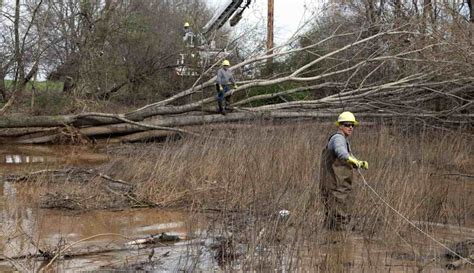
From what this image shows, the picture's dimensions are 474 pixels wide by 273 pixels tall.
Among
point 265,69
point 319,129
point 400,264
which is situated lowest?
point 400,264

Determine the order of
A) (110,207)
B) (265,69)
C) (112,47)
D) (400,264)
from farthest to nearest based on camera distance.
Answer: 1. (112,47)
2. (265,69)
3. (110,207)
4. (400,264)

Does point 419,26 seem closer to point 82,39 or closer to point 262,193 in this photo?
point 262,193

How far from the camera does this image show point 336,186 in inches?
274

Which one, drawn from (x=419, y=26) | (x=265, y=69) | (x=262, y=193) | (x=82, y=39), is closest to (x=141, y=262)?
(x=262, y=193)

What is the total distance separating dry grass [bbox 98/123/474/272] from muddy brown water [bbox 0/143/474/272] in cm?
12

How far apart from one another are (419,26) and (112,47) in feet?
33.9

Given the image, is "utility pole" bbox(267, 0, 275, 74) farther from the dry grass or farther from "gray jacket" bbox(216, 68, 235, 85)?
the dry grass

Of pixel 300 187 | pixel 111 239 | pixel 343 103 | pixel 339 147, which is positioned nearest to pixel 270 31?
pixel 343 103

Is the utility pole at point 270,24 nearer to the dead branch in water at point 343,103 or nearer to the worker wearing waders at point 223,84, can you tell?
the dead branch in water at point 343,103

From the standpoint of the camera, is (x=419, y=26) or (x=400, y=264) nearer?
(x=400, y=264)

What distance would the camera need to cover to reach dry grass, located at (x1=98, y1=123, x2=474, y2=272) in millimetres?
5645

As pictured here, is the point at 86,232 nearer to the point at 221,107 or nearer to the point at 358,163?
the point at 358,163

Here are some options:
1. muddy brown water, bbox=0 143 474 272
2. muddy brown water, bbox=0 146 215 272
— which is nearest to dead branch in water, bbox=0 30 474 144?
Result: muddy brown water, bbox=0 146 215 272

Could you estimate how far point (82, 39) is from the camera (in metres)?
18.5
